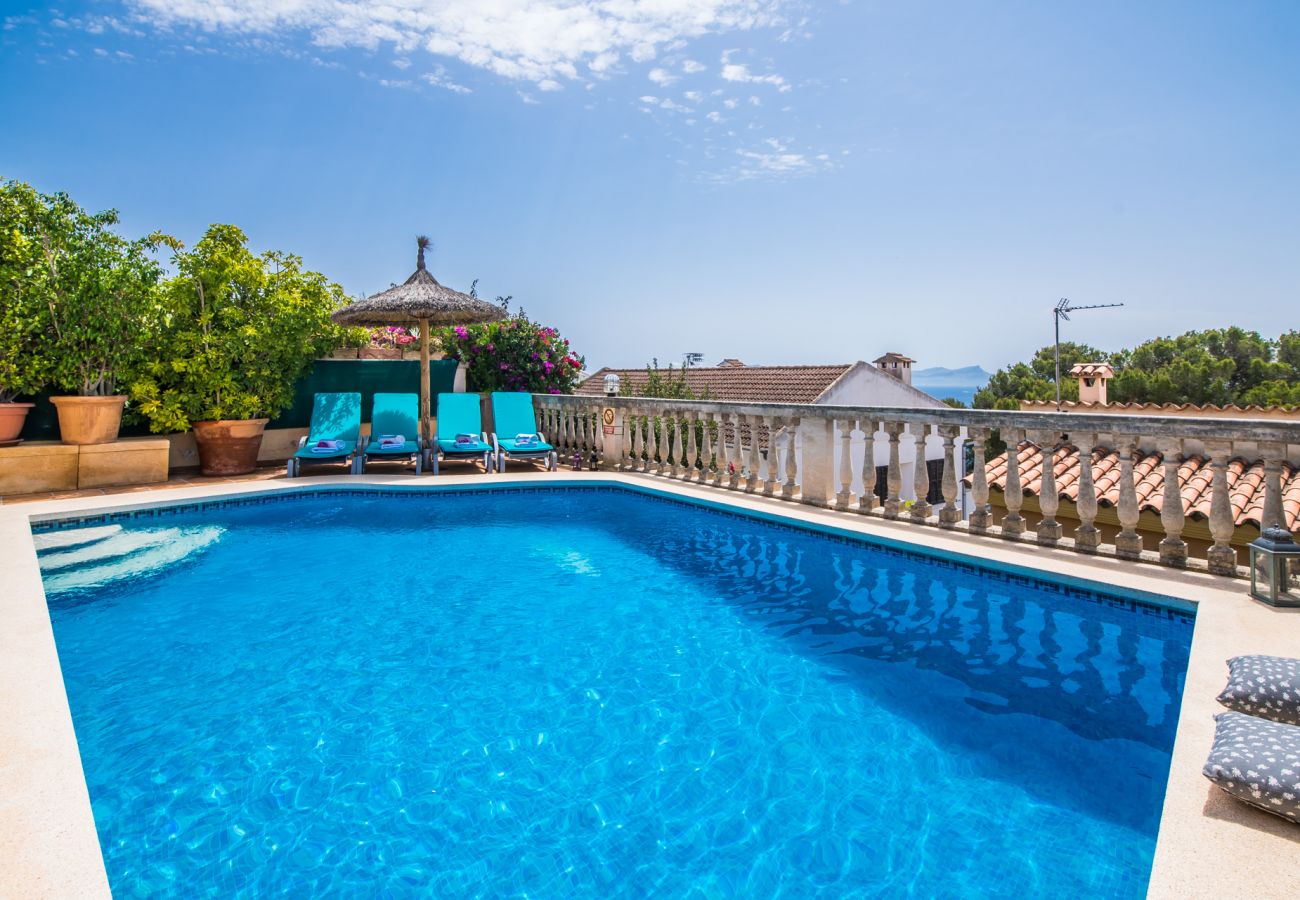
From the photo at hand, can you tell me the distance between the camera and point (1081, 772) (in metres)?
2.74

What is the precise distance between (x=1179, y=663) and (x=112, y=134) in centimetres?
1724

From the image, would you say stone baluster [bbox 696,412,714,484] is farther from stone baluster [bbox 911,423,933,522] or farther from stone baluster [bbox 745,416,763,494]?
stone baluster [bbox 911,423,933,522]

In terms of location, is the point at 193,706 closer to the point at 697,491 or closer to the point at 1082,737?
the point at 1082,737

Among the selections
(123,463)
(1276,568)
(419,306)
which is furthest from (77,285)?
(1276,568)

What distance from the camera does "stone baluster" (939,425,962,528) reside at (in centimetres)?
586

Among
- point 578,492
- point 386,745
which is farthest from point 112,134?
point 386,745

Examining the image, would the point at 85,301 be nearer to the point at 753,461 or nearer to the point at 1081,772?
the point at 753,461

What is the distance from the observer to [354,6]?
10.7 meters

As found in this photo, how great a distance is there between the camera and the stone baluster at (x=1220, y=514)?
432 centimetres

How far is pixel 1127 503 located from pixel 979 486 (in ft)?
3.60

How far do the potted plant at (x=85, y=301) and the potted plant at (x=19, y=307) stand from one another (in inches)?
0.9

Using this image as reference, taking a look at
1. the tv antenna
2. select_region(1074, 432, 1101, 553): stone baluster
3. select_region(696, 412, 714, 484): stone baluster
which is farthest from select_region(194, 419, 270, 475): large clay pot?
the tv antenna

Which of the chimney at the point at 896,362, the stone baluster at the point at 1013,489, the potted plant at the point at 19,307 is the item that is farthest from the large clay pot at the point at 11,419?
the chimney at the point at 896,362

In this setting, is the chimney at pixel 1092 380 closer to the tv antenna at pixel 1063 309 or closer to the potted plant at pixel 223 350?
the tv antenna at pixel 1063 309
